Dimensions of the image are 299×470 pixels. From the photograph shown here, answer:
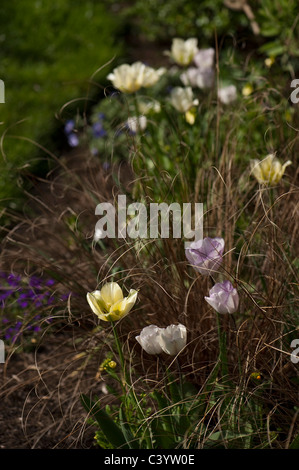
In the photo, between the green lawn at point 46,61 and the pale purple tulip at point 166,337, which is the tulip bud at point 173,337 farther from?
the green lawn at point 46,61

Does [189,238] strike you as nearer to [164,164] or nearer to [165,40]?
[164,164]

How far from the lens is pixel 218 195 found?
8.43ft

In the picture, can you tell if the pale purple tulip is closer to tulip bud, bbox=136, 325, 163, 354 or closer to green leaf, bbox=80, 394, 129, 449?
tulip bud, bbox=136, 325, 163, 354

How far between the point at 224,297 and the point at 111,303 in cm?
31

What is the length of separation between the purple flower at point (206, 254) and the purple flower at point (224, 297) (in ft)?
0.20

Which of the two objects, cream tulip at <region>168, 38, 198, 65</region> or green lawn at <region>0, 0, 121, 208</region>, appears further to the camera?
green lawn at <region>0, 0, 121, 208</region>

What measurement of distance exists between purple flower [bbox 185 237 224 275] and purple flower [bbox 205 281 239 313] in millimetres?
61

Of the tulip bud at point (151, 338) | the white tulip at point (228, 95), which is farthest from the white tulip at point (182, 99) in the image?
the tulip bud at point (151, 338)

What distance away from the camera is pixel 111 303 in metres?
1.98

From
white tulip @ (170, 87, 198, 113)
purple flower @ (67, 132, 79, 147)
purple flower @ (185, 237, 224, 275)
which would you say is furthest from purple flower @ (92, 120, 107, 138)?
purple flower @ (185, 237, 224, 275)

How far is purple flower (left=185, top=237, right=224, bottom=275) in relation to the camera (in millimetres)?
2021

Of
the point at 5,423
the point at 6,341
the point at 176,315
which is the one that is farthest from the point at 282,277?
the point at 6,341

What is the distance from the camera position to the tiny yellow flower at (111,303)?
1.95 metres

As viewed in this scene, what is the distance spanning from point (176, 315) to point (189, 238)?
314 mm
